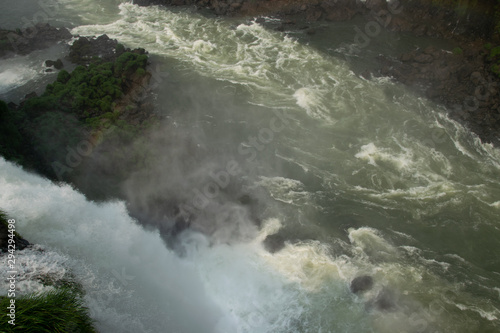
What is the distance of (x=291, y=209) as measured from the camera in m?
20.4

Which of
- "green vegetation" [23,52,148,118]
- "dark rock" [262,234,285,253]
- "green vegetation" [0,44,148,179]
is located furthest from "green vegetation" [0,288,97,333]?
"green vegetation" [23,52,148,118]

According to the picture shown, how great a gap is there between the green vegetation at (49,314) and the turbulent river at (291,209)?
1.18m

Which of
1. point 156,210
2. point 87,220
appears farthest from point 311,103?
point 87,220

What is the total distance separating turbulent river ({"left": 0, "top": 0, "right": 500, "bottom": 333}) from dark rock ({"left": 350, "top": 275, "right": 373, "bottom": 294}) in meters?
0.25

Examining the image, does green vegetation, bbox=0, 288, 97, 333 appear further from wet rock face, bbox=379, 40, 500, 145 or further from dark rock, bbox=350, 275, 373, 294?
wet rock face, bbox=379, 40, 500, 145

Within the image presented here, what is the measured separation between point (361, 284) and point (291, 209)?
17.6ft

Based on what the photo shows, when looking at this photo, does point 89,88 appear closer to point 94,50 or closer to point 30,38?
point 94,50

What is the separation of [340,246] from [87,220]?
12025 millimetres

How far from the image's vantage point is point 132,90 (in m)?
27.6

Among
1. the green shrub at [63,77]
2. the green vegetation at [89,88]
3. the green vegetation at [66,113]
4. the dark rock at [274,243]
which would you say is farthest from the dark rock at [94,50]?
the dark rock at [274,243]

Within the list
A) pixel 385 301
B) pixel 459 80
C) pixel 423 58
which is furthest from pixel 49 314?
pixel 423 58

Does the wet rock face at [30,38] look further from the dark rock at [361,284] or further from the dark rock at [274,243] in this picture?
the dark rock at [361,284]

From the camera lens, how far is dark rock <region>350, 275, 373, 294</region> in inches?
658

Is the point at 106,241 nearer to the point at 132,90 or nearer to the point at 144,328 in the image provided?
the point at 144,328
